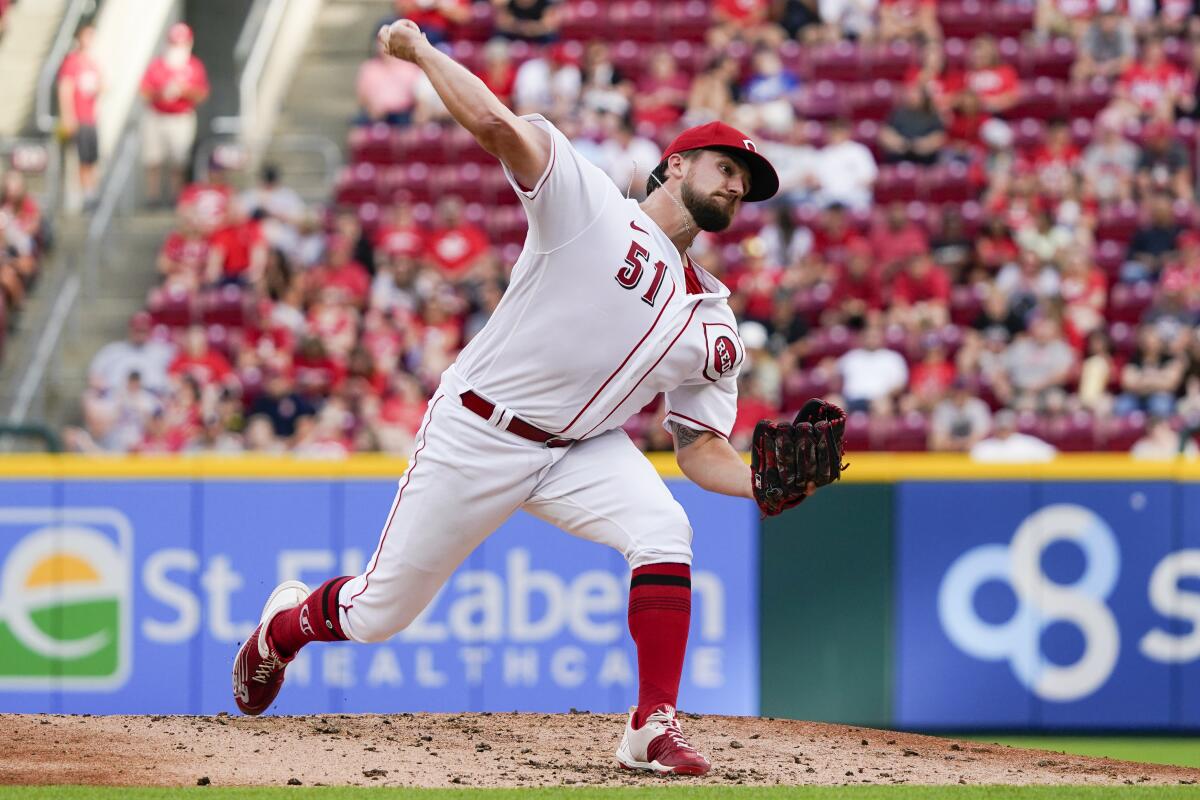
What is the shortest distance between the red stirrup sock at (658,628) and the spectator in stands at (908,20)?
32.0ft

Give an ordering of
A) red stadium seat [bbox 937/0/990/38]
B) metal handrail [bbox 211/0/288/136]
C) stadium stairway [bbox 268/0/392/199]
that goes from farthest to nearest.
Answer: metal handrail [bbox 211/0/288/136] → stadium stairway [bbox 268/0/392/199] → red stadium seat [bbox 937/0/990/38]

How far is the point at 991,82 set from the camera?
1417 centimetres

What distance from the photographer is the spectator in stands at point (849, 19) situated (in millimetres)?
14859

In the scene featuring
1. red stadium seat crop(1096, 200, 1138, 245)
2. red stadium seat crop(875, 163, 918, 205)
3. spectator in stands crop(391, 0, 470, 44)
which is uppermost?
spectator in stands crop(391, 0, 470, 44)

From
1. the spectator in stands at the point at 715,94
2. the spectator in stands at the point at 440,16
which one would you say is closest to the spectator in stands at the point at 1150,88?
the spectator in stands at the point at 715,94

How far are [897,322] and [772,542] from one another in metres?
3.58

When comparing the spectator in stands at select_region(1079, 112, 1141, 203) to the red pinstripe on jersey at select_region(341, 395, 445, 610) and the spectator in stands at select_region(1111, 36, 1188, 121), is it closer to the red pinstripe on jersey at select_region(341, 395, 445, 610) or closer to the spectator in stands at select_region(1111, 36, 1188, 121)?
Answer: the spectator in stands at select_region(1111, 36, 1188, 121)

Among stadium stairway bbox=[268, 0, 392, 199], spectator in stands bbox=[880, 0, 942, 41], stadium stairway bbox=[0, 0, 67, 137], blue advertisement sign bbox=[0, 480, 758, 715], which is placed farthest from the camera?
stadium stairway bbox=[0, 0, 67, 137]

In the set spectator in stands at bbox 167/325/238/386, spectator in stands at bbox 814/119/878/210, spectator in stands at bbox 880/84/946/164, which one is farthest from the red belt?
spectator in stands at bbox 880/84/946/164

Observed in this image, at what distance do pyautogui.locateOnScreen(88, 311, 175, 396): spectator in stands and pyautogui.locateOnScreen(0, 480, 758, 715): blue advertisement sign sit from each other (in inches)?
140

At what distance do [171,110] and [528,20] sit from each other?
298 cm

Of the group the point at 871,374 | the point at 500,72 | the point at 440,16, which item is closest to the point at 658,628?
the point at 871,374

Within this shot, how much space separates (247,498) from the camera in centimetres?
880

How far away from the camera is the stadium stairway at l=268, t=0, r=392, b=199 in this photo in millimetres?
15820
